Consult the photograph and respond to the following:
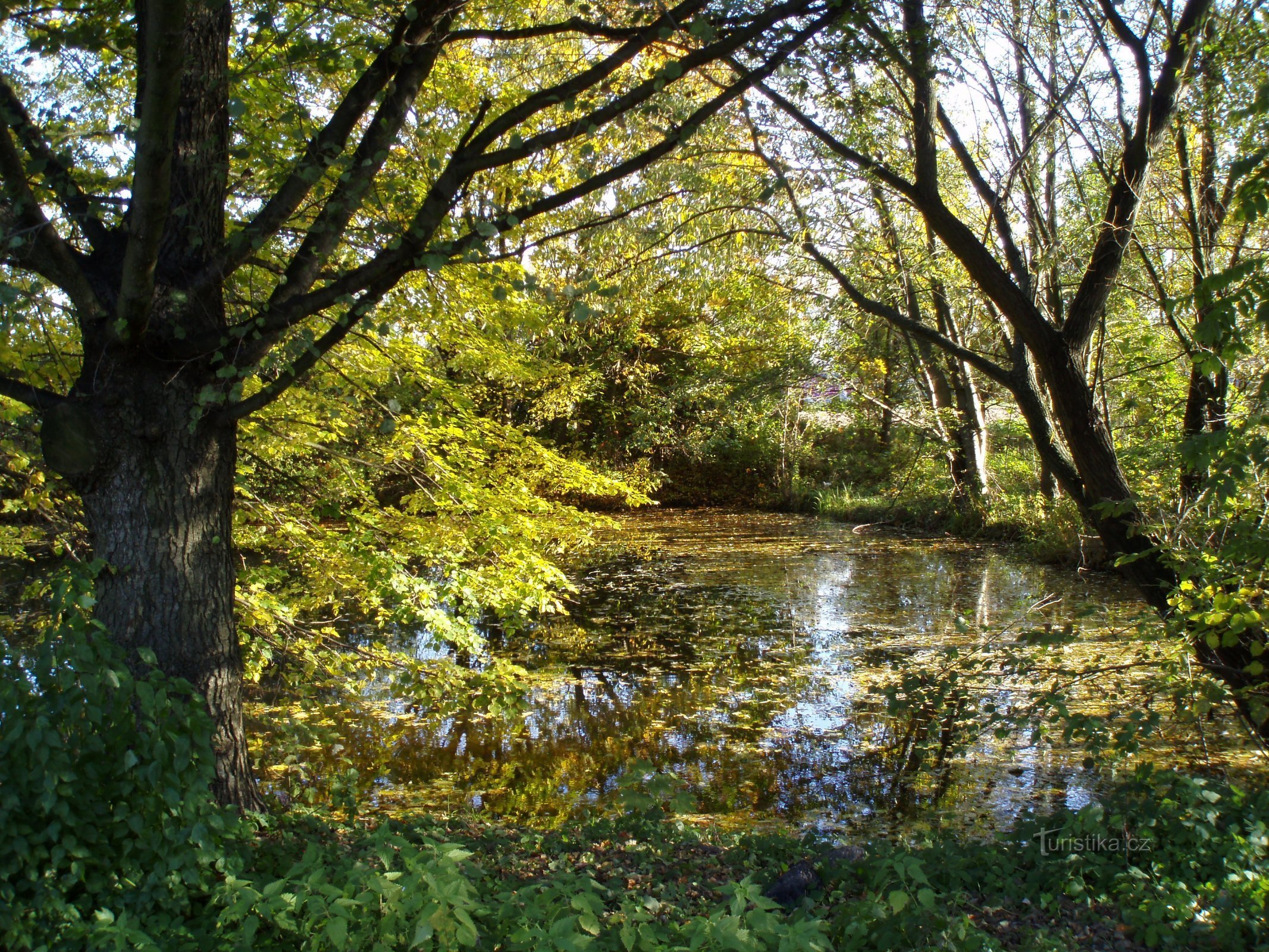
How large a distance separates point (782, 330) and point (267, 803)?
51.4ft

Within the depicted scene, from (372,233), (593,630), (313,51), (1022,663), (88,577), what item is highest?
(313,51)

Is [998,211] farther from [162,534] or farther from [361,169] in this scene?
[162,534]

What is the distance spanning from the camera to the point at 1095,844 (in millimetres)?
3240

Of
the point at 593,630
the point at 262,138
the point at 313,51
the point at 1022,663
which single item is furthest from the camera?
the point at 593,630

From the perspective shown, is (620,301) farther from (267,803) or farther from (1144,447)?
(267,803)

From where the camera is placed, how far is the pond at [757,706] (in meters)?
4.75

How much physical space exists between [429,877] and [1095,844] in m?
2.59

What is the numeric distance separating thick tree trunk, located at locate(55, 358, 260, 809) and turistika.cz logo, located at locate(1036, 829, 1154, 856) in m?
3.10

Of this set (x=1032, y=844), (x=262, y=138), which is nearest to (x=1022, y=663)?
(x=1032, y=844)

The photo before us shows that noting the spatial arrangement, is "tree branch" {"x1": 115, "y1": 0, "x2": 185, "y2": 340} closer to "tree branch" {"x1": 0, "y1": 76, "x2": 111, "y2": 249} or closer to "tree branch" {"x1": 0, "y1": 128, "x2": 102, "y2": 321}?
"tree branch" {"x1": 0, "y1": 128, "x2": 102, "y2": 321}

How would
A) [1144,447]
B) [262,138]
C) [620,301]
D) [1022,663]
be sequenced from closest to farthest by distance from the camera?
[1022,663], [262,138], [1144,447], [620,301]

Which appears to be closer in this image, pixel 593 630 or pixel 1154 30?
pixel 1154 30

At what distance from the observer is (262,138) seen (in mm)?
4227

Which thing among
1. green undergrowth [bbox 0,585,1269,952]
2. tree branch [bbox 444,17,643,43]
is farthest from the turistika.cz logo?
tree branch [bbox 444,17,643,43]
